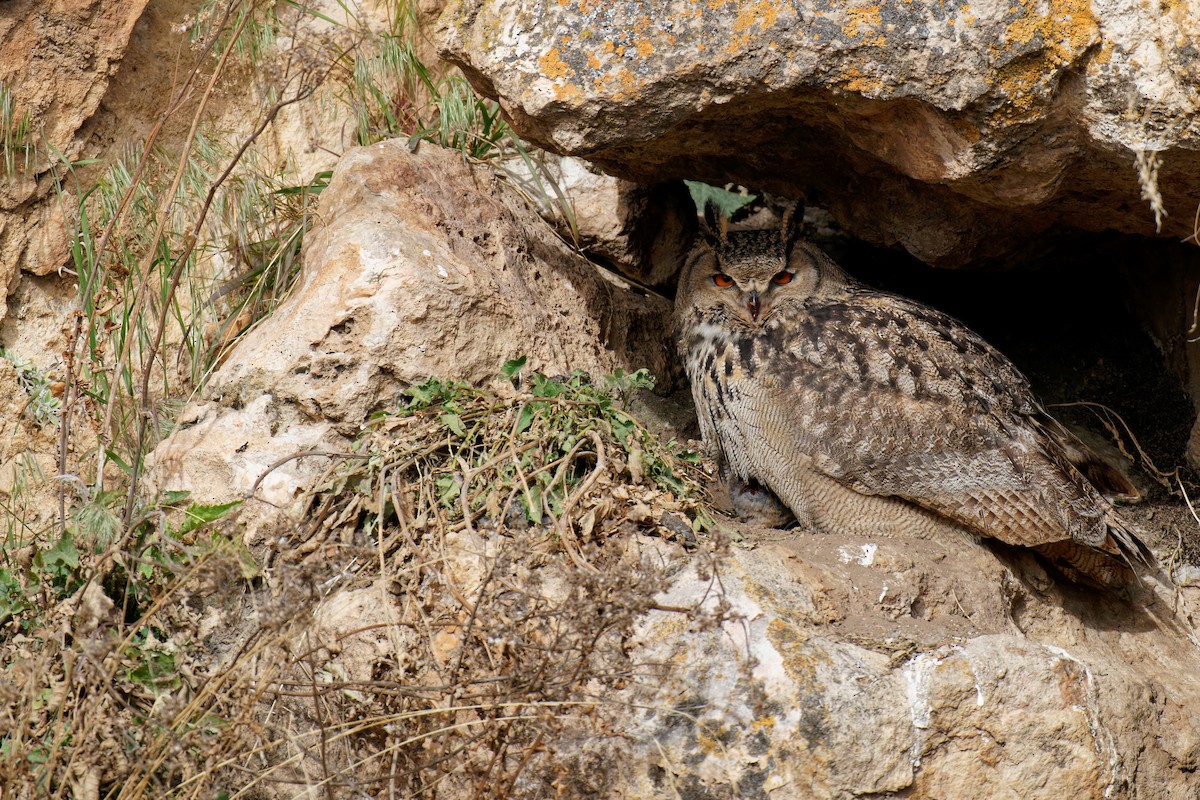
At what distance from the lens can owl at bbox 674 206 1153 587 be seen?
10.9 ft

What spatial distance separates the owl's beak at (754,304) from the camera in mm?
3729

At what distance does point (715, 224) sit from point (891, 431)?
40.4 inches

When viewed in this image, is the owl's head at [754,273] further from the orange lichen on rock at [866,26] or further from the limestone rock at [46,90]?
the limestone rock at [46,90]

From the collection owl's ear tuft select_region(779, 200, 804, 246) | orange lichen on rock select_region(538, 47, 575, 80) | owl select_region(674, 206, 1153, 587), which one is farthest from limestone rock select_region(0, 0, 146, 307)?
owl's ear tuft select_region(779, 200, 804, 246)

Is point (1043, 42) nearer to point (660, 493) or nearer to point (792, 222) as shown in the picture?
point (792, 222)

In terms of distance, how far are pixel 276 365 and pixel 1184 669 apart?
3.00 meters

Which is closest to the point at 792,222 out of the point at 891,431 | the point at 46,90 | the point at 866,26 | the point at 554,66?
the point at 891,431

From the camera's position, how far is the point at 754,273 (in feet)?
12.3

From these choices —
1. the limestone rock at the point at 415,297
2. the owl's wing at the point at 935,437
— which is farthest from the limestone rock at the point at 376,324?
the owl's wing at the point at 935,437

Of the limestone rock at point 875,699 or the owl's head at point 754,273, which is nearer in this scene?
the limestone rock at point 875,699

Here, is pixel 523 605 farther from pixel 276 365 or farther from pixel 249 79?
pixel 249 79

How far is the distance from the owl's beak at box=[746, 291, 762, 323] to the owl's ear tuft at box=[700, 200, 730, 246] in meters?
0.25

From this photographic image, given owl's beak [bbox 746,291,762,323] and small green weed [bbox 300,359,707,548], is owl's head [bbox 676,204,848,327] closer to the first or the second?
owl's beak [bbox 746,291,762,323]

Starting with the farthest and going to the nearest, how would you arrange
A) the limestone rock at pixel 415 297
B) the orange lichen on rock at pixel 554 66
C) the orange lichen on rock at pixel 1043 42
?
1. the limestone rock at pixel 415 297
2. the orange lichen on rock at pixel 554 66
3. the orange lichen on rock at pixel 1043 42
